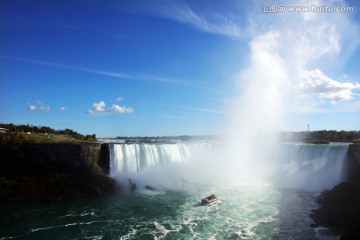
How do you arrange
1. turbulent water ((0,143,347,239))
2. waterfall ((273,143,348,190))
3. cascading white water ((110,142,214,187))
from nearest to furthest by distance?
1. turbulent water ((0,143,347,239))
2. waterfall ((273,143,348,190))
3. cascading white water ((110,142,214,187))

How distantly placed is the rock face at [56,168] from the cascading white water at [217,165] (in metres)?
2.93

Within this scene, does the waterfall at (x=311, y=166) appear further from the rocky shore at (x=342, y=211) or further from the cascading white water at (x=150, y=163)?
the cascading white water at (x=150, y=163)

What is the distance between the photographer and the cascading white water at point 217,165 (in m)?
37.6

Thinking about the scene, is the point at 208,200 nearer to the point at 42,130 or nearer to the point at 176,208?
the point at 176,208

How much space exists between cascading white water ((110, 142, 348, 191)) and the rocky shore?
782cm

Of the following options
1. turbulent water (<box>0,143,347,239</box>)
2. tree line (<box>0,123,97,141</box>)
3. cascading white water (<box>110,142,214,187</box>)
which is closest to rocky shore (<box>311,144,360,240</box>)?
turbulent water (<box>0,143,347,239</box>)

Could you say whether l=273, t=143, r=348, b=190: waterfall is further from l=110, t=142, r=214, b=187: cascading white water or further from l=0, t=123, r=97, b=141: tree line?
l=0, t=123, r=97, b=141: tree line

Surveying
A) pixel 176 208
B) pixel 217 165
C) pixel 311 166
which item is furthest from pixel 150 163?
pixel 311 166

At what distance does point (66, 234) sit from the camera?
20359mm

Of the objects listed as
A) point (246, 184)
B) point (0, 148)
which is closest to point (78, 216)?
point (0, 148)

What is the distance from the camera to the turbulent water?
20562 millimetres

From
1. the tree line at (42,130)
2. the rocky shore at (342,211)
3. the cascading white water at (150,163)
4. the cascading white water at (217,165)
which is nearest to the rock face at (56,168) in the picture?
the cascading white water at (150,163)

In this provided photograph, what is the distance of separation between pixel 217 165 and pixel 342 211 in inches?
1036

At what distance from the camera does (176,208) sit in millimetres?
26609
